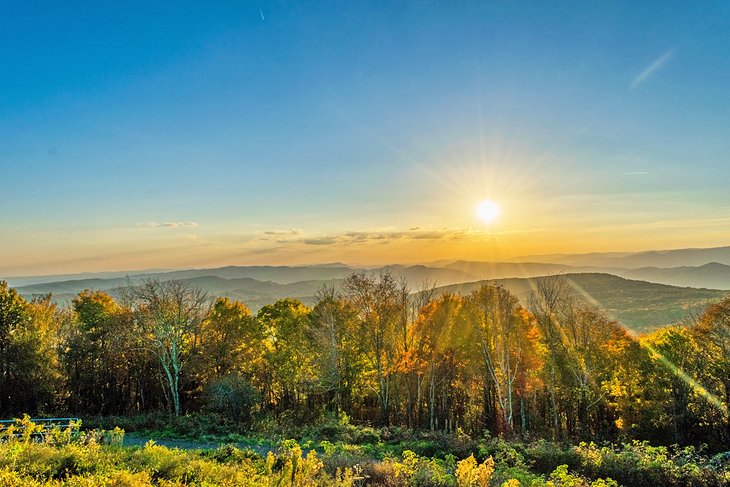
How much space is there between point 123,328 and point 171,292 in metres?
4.09

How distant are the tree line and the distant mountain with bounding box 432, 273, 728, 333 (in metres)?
61.7

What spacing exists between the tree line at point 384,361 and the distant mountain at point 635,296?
61.7 meters

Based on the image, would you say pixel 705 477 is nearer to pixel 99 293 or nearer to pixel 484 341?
pixel 484 341

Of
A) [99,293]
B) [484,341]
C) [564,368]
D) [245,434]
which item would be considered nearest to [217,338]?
[99,293]

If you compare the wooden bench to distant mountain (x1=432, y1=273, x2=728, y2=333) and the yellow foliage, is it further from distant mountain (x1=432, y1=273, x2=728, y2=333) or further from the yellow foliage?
distant mountain (x1=432, y1=273, x2=728, y2=333)

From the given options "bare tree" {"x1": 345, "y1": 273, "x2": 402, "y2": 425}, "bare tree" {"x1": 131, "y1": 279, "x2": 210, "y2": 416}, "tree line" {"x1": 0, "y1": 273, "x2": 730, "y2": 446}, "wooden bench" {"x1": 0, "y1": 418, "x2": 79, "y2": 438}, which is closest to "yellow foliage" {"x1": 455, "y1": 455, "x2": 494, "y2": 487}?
"wooden bench" {"x1": 0, "y1": 418, "x2": 79, "y2": 438}

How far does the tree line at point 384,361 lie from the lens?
25.6 metres

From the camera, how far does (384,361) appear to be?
30328mm

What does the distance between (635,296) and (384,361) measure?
14813 centimetres

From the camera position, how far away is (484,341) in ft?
88.2

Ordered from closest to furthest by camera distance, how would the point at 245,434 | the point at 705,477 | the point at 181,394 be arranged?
the point at 705,477
the point at 245,434
the point at 181,394

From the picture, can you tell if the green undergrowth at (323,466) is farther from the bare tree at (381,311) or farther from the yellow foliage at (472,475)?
the bare tree at (381,311)

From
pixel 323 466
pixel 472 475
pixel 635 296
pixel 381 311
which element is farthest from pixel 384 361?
pixel 635 296

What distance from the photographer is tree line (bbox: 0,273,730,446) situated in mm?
25578
